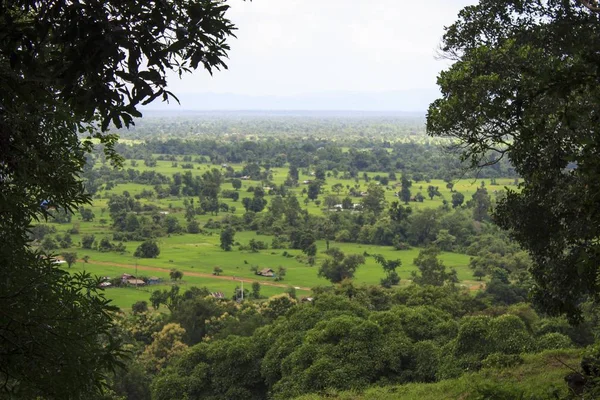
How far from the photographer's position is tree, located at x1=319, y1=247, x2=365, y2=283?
3628 centimetres

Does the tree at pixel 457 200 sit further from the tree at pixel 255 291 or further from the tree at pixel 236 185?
the tree at pixel 255 291

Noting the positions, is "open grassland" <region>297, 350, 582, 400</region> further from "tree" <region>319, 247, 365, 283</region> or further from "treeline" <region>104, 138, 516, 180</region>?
"treeline" <region>104, 138, 516, 180</region>

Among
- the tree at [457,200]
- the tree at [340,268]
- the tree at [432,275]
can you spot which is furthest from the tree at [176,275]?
the tree at [457,200]

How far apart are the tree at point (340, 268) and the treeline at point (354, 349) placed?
624 inches

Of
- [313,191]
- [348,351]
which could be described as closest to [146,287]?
[348,351]

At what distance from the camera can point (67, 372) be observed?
12.8ft

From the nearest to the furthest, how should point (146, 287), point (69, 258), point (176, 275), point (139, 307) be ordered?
point (139, 307) → point (69, 258) → point (146, 287) → point (176, 275)

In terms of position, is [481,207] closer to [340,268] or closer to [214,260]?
[340,268]

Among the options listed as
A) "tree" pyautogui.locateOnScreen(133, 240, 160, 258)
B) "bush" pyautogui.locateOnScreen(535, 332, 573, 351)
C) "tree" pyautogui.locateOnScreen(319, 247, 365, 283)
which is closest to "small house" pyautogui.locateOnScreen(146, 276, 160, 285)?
"tree" pyautogui.locateOnScreen(133, 240, 160, 258)

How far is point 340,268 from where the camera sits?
120ft

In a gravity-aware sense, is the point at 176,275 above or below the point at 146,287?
above

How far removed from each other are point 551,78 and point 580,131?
11.2ft

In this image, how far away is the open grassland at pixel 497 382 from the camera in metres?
8.10

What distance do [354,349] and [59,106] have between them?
994cm
